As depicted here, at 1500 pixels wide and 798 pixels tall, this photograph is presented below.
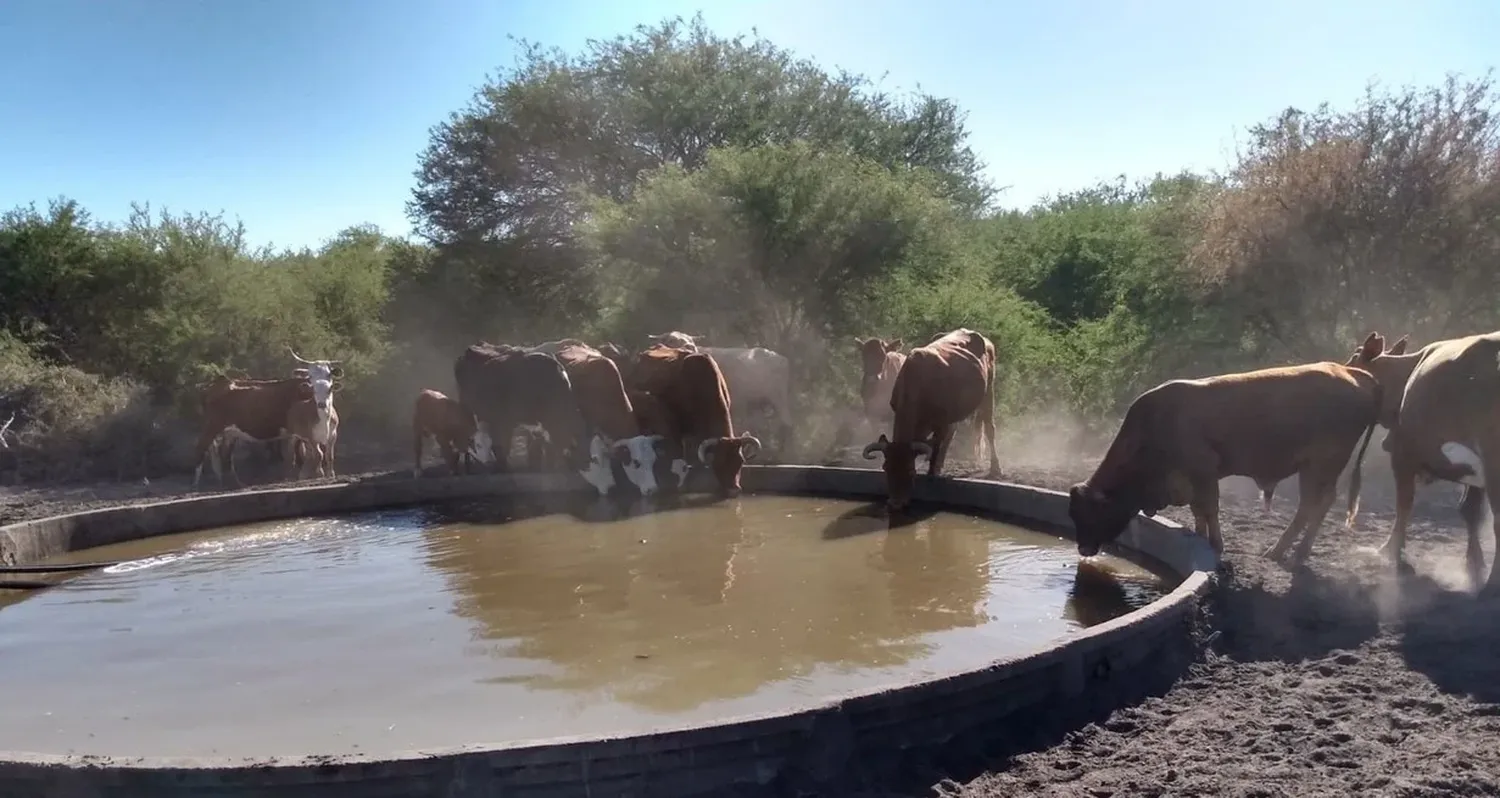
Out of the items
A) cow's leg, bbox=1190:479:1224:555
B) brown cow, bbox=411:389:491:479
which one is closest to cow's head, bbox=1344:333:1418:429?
cow's leg, bbox=1190:479:1224:555

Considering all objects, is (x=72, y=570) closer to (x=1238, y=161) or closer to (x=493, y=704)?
(x=493, y=704)

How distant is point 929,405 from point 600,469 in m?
4.09

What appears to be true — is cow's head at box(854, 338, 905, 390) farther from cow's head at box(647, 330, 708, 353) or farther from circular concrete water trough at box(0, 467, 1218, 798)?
circular concrete water trough at box(0, 467, 1218, 798)

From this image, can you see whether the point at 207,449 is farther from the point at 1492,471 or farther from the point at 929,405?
the point at 1492,471

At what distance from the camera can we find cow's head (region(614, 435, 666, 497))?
14469 millimetres

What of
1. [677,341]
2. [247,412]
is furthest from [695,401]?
[247,412]

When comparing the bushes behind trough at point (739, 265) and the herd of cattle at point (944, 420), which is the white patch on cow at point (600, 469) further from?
the bushes behind trough at point (739, 265)

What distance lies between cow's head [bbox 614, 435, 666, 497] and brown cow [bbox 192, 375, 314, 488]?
6.28 meters

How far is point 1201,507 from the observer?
29.8 feet

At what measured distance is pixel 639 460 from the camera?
14.5 meters

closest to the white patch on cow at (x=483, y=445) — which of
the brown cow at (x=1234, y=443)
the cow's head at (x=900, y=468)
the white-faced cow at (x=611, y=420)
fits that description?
the white-faced cow at (x=611, y=420)

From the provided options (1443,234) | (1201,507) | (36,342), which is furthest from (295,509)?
(1443,234)

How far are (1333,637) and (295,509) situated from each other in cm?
1119

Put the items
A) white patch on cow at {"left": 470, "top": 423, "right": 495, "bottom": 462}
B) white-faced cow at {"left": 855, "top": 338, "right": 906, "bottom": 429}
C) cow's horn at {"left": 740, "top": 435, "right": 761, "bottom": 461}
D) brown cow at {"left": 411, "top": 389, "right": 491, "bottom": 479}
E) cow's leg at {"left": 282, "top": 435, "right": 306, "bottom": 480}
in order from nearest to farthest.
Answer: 1. cow's horn at {"left": 740, "top": 435, "right": 761, "bottom": 461}
2. white patch on cow at {"left": 470, "top": 423, "right": 495, "bottom": 462}
3. brown cow at {"left": 411, "top": 389, "right": 491, "bottom": 479}
4. white-faced cow at {"left": 855, "top": 338, "right": 906, "bottom": 429}
5. cow's leg at {"left": 282, "top": 435, "right": 306, "bottom": 480}
